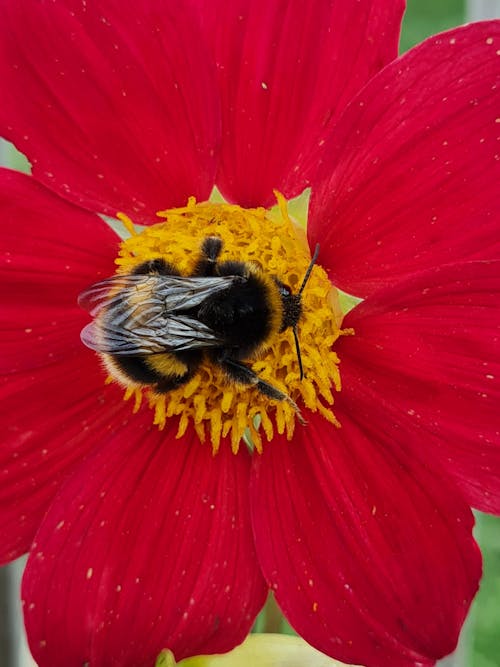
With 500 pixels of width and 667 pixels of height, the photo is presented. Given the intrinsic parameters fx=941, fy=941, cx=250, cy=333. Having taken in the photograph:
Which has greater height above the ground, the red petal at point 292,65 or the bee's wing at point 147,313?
the red petal at point 292,65

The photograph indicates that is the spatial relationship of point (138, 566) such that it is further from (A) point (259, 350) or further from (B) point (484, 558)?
(B) point (484, 558)

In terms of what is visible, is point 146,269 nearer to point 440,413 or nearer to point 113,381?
point 113,381

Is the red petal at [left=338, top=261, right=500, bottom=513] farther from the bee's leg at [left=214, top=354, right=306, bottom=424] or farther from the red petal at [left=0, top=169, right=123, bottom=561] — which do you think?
the red petal at [left=0, top=169, right=123, bottom=561]

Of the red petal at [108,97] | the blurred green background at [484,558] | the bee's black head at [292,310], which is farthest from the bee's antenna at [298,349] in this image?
the blurred green background at [484,558]

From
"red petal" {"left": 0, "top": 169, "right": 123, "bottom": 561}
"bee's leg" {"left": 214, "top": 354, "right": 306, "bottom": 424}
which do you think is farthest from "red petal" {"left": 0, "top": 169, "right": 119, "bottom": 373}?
"bee's leg" {"left": 214, "top": 354, "right": 306, "bottom": 424}

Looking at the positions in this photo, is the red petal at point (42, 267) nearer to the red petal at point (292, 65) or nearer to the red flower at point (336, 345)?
the red flower at point (336, 345)

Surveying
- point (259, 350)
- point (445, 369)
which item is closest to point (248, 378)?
point (259, 350)

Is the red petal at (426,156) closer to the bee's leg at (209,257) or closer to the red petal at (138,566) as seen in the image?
the bee's leg at (209,257)

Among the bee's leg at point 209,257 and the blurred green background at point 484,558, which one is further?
the blurred green background at point 484,558
